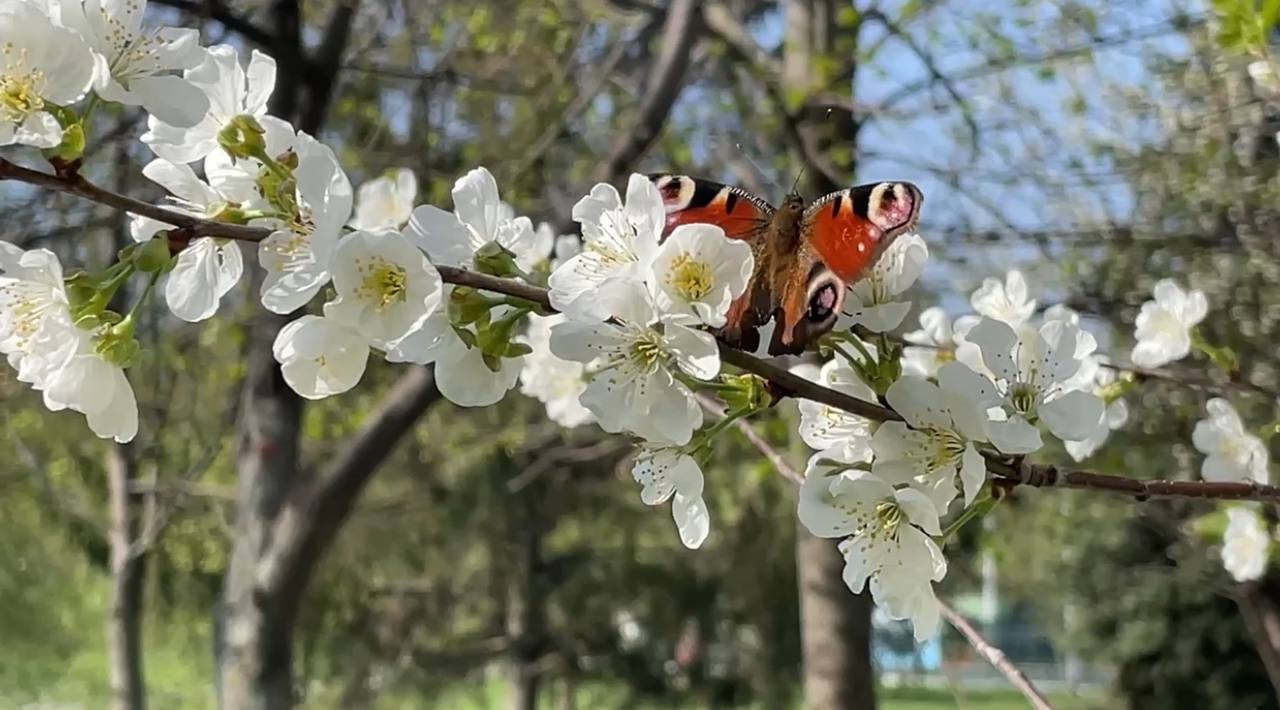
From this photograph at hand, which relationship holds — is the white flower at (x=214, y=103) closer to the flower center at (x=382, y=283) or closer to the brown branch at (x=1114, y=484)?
the flower center at (x=382, y=283)

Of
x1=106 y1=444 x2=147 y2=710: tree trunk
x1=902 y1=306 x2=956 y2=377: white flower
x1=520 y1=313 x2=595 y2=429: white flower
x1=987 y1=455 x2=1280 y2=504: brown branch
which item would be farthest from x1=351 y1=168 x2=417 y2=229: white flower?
x1=106 y1=444 x2=147 y2=710: tree trunk

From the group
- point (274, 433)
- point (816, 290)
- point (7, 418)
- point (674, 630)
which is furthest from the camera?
point (674, 630)

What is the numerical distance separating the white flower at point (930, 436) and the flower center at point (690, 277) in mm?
141

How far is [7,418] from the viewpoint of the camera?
3.43m

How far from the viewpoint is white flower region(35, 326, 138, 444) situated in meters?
0.77

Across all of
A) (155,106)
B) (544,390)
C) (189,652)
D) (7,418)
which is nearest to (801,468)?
(544,390)

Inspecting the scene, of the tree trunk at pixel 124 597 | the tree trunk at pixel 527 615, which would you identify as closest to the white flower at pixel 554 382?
the tree trunk at pixel 124 597

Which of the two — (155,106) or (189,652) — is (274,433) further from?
(189,652)

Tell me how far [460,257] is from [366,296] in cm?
8

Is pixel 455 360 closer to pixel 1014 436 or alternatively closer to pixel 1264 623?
pixel 1014 436

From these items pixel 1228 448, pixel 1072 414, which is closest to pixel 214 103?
pixel 1072 414

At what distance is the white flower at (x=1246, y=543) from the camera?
161 centimetres

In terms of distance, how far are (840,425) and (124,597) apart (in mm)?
3934

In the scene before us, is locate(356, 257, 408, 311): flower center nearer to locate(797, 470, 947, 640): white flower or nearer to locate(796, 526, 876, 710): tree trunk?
locate(797, 470, 947, 640): white flower
